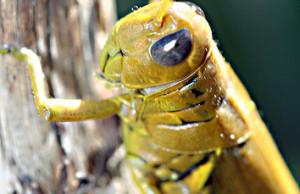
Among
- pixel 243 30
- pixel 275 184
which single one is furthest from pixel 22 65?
pixel 243 30

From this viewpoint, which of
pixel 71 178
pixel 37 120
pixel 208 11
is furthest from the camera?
pixel 208 11

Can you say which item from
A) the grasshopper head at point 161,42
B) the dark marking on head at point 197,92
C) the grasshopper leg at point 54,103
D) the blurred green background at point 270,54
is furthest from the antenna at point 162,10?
the blurred green background at point 270,54

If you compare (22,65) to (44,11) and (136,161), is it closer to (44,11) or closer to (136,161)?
(44,11)

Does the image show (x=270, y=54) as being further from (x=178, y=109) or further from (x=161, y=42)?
(x=161, y=42)

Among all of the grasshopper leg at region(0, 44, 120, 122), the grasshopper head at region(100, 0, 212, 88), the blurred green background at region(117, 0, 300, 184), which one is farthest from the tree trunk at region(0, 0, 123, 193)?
the blurred green background at region(117, 0, 300, 184)

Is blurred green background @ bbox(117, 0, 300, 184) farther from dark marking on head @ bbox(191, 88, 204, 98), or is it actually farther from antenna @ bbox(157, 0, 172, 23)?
antenna @ bbox(157, 0, 172, 23)
